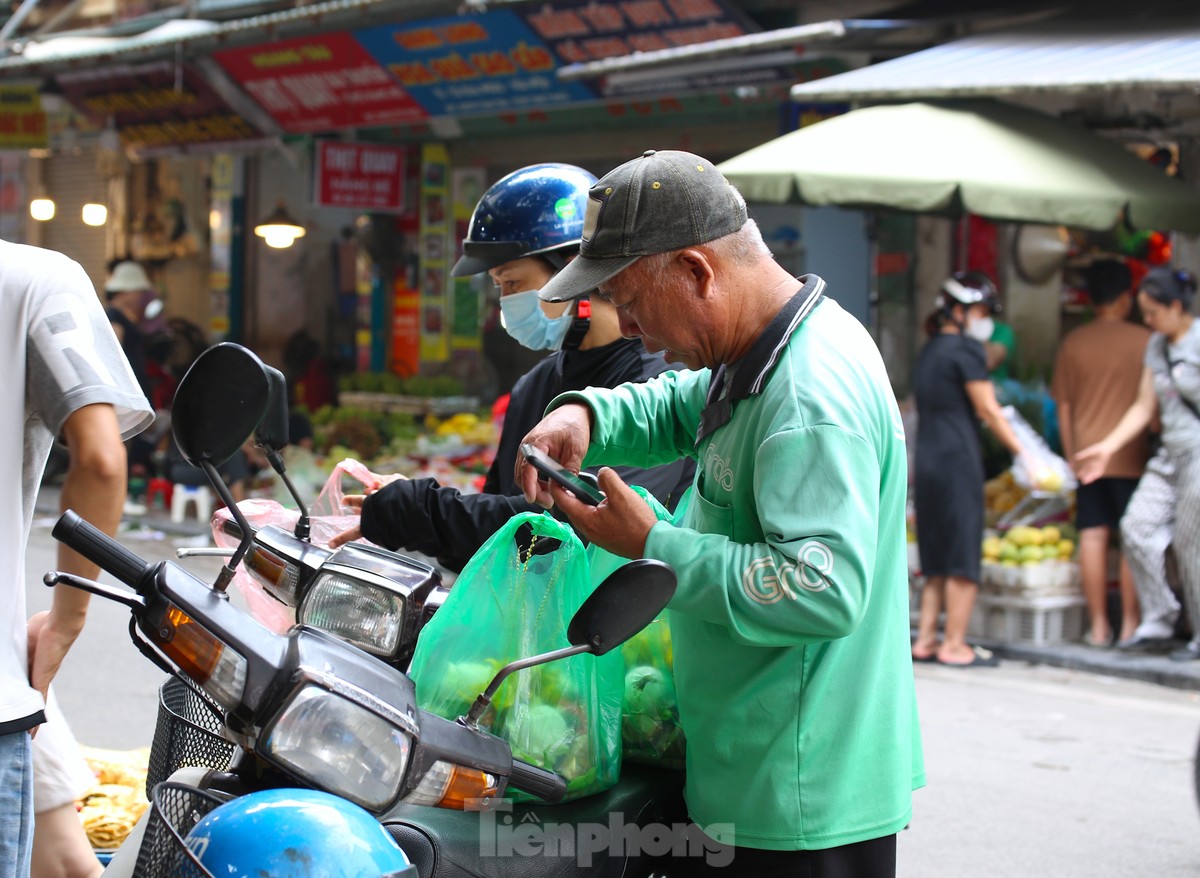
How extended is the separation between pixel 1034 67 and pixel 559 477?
6945mm

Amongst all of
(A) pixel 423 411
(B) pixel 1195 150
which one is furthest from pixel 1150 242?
(A) pixel 423 411

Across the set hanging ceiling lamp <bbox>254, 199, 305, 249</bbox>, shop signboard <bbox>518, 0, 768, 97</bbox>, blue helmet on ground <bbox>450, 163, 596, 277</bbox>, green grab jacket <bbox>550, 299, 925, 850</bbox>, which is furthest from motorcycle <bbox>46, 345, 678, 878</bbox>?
hanging ceiling lamp <bbox>254, 199, 305, 249</bbox>

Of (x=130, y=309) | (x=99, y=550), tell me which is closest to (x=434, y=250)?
(x=130, y=309)

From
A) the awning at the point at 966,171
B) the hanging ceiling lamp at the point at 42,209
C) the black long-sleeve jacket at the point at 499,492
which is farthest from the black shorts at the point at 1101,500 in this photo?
the hanging ceiling lamp at the point at 42,209

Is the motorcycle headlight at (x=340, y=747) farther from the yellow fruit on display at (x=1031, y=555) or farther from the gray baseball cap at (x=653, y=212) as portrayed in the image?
the yellow fruit on display at (x=1031, y=555)

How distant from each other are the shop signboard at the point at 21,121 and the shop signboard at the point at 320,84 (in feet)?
14.9

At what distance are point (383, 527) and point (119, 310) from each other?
11.5 metres

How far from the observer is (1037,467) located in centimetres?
823

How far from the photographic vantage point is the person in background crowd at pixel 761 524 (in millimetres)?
1921

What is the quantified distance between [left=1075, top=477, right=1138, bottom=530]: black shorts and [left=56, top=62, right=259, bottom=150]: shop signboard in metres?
10.4

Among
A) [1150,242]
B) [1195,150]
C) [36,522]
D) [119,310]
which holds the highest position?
[1195,150]

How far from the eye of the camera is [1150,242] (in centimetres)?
946

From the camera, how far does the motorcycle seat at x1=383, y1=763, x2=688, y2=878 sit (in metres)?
2.03

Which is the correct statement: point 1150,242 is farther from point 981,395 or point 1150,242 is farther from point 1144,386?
point 981,395
